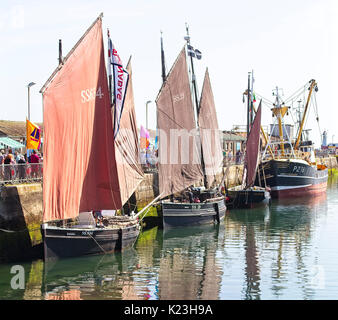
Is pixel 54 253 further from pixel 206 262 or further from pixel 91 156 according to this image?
pixel 206 262

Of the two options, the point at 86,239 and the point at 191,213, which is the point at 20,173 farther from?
the point at 191,213

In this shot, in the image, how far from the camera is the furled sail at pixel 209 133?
126 ft

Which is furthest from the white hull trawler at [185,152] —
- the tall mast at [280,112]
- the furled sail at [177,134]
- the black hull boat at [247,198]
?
the tall mast at [280,112]

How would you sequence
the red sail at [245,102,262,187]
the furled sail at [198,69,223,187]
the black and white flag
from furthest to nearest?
the red sail at [245,102,262,187]
the furled sail at [198,69,223,187]
the black and white flag

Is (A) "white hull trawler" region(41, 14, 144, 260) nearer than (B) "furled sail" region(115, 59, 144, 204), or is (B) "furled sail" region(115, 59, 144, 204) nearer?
(A) "white hull trawler" region(41, 14, 144, 260)

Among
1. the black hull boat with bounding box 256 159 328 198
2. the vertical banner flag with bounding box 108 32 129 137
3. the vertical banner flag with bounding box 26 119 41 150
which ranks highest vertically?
the vertical banner flag with bounding box 108 32 129 137

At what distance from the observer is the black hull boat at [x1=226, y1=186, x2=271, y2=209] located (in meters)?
45.1

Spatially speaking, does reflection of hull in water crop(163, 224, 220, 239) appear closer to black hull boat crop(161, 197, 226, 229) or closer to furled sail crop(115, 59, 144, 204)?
black hull boat crop(161, 197, 226, 229)

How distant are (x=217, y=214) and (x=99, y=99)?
14936 mm

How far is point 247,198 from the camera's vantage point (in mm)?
45188

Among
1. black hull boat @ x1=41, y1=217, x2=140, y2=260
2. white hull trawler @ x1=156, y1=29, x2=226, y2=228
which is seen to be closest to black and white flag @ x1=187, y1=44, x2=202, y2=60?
white hull trawler @ x1=156, y1=29, x2=226, y2=228

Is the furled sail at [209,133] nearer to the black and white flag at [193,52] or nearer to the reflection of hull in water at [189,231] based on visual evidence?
the black and white flag at [193,52]

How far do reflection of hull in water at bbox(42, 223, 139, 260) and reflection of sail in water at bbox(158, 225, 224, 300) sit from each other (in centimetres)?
241

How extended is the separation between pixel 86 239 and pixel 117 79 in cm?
845
